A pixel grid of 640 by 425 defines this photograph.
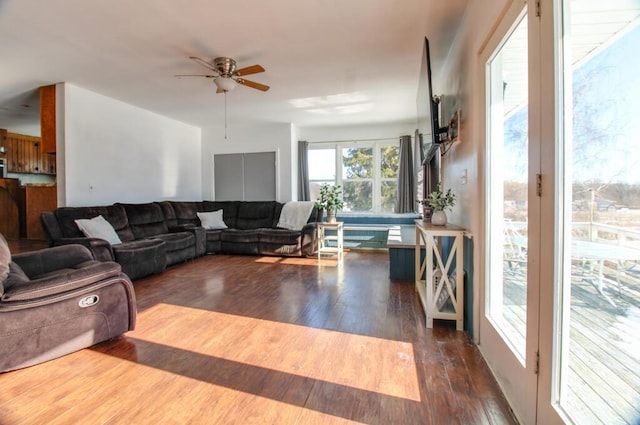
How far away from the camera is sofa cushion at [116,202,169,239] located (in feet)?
15.3

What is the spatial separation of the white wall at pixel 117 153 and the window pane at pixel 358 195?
3.33 m

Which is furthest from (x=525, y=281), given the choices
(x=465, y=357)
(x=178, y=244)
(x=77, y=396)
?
(x=178, y=244)

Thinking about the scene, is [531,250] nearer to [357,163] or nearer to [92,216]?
[92,216]

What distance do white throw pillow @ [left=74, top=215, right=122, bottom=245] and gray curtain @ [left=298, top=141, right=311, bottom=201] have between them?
346 centimetres

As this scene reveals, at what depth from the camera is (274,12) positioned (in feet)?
8.20

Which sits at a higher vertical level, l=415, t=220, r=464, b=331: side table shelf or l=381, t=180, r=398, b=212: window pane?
l=381, t=180, r=398, b=212: window pane

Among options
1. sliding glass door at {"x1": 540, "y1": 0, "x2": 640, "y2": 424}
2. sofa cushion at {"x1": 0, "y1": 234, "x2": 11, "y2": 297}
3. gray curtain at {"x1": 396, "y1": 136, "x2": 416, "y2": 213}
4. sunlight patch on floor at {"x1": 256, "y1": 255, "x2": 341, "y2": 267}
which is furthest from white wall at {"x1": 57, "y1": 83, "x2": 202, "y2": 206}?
sliding glass door at {"x1": 540, "y1": 0, "x2": 640, "y2": 424}

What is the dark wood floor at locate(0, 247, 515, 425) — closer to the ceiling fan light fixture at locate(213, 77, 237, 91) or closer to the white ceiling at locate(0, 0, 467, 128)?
the ceiling fan light fixture at locate(213, 77, 237, 91)

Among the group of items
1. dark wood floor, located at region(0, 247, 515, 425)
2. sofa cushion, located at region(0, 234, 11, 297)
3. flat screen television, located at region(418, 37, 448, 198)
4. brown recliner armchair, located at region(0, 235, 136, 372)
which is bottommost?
dark wood floor, located at region(0, 247, 515, 425)

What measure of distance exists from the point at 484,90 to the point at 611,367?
164cm

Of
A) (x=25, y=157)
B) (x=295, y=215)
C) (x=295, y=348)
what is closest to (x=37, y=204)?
(x=25, y=157)

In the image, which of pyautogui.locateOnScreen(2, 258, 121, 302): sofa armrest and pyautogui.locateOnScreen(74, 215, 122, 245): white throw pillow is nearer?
pyautogui.locateOnScreen(2, 258, 121, 302): sofa armrest

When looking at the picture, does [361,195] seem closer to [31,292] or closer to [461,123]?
[461,123]

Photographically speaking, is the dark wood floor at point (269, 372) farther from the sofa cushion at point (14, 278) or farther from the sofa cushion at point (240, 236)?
the sofa cushion at point (240, 236)
